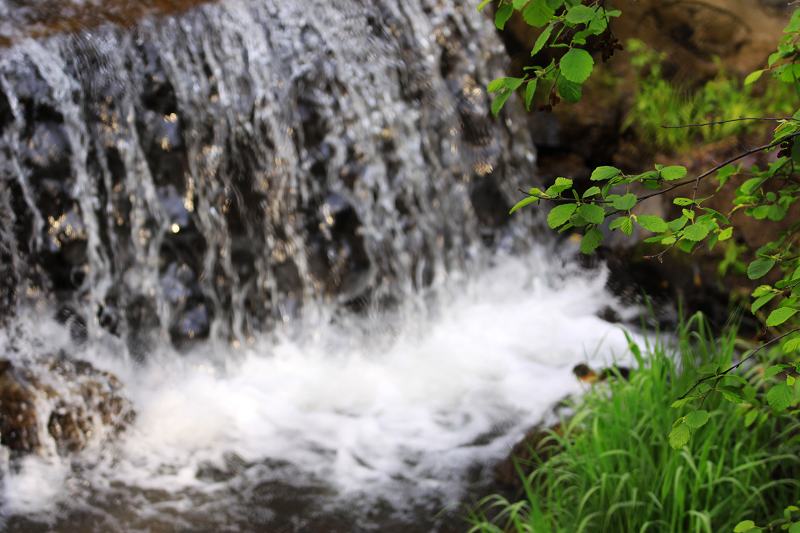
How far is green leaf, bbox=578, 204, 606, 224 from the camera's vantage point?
1357 millimetres

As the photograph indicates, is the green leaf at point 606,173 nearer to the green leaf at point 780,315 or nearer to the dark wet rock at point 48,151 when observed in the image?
the green leaf at point 780,315

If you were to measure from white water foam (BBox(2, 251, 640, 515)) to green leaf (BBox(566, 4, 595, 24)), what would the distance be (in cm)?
259

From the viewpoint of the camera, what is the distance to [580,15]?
1.27 m

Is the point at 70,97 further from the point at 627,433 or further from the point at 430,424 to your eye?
the point at 627,433

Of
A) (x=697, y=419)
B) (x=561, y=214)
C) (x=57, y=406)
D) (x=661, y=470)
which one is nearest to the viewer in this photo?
(x=561, y=214)

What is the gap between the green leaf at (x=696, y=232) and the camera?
142 cm

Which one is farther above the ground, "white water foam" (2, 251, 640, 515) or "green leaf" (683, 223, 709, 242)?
"white water foam" (2, 251, 640, 515)

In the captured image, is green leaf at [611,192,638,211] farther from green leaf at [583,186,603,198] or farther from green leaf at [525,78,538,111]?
A: green leaf at [525,78,538,111]

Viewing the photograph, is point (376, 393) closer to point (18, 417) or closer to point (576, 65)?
point (18, 417)

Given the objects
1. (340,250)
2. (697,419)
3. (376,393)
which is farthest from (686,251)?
(340,250)

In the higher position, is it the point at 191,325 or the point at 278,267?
the point at 278,267

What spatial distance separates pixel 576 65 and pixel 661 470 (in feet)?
6.24

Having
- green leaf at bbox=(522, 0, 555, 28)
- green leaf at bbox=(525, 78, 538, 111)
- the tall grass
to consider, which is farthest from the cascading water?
green leaf at bbox=(522, 0, 555, 28)

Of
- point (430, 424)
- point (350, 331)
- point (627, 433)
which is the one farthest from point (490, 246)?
point (627, 433)
